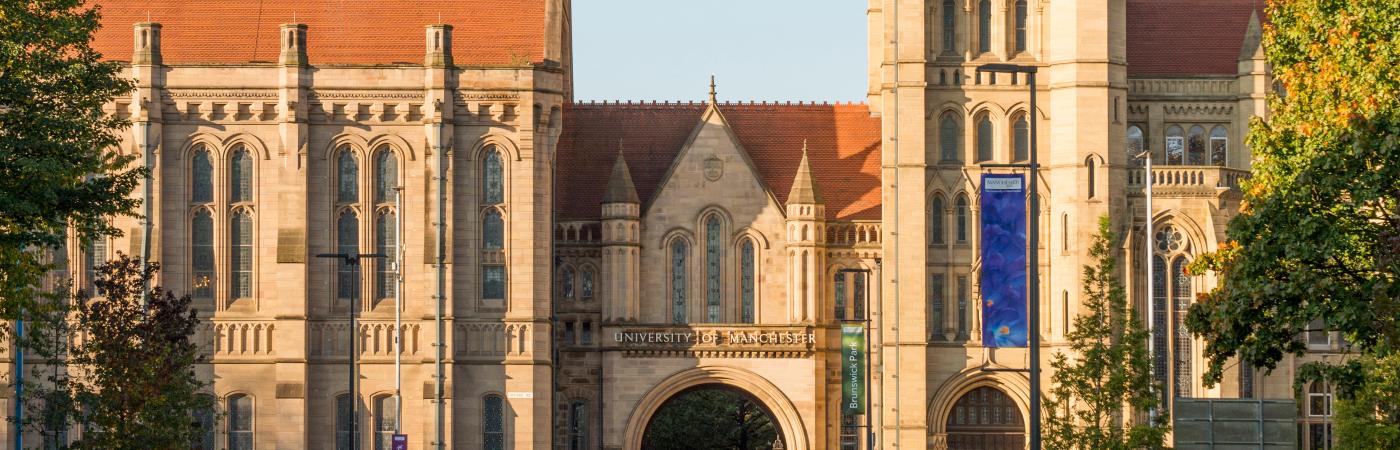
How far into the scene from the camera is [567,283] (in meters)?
80.4

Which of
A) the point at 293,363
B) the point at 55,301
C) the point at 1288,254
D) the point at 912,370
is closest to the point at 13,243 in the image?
the point at 55,301

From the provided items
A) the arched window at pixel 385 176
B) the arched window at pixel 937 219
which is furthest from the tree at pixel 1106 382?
the arched window at pixel 385 176

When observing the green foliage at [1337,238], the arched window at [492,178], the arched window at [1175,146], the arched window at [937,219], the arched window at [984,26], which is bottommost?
the green foliage at [1337,238]

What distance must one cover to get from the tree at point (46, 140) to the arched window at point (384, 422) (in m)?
26.0

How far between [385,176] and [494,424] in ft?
28.5

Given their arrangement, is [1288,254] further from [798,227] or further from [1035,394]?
[798,227]

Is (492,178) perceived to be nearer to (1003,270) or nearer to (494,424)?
(494,424)

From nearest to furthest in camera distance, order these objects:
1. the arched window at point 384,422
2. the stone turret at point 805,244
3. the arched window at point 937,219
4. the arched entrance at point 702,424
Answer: the arched window at point 384,422, the arched window at point 937,219, the stone turret at point 805,244, the arched entrance at point 702,424

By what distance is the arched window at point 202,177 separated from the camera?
77.2m

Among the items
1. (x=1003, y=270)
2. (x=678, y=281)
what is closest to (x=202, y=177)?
(x=678, y=281)

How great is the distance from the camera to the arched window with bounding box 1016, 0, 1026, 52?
78062 millimetres

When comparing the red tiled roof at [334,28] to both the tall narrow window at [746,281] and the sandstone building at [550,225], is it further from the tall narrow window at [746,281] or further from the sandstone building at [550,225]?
the tall narrow window at [746,281]

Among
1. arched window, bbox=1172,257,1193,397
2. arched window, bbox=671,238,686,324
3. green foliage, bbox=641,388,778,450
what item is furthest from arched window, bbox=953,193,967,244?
green foliage, bbox=641,388,778,450

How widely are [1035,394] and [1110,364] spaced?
13.4 metres
